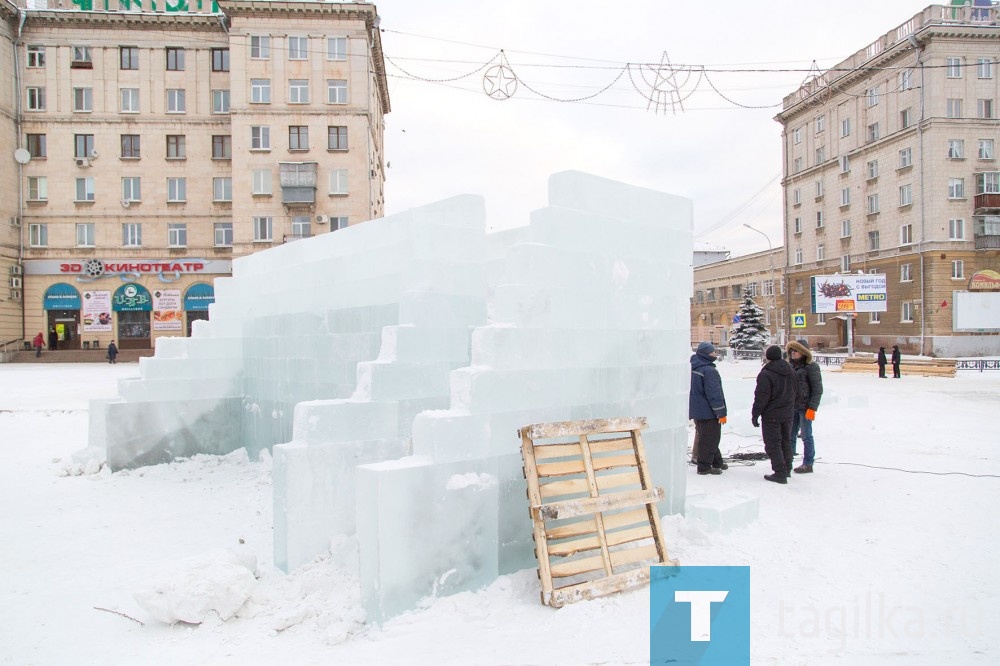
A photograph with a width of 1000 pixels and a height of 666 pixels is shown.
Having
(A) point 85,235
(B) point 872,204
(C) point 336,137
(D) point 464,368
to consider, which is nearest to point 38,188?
(A) point 85,235

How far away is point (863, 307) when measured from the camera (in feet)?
107

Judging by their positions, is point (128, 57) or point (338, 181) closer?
point (338, 181)

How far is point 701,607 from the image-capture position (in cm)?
430

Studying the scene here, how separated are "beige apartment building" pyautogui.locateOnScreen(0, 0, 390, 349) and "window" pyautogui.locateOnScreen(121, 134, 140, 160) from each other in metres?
0.08

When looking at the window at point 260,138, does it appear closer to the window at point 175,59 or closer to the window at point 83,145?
the window at point 175,59

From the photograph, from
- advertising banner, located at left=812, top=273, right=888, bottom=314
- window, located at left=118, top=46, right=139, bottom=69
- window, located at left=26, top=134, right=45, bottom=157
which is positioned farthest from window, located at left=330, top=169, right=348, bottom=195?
advertising banner, located at left=812, top=273, right=888, bottom=314

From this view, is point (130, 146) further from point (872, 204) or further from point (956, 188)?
point (956, 188)

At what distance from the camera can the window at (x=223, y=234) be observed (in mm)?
35969

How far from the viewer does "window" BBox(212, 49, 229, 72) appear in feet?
116

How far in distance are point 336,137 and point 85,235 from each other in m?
14.9

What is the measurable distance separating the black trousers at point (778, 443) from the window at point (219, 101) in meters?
35.9

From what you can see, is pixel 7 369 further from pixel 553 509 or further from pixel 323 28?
pixel 553 509

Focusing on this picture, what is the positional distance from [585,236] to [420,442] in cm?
216

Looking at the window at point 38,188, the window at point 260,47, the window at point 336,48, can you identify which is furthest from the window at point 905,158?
the window at point 38,188
